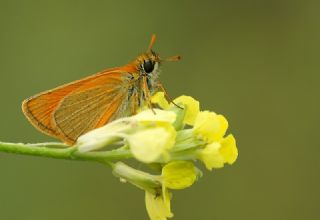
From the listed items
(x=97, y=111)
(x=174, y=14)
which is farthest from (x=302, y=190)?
(x=97, y=111)

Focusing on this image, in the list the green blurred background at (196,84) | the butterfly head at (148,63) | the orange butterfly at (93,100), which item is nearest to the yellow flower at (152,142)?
the orange butterfly at (93,100)

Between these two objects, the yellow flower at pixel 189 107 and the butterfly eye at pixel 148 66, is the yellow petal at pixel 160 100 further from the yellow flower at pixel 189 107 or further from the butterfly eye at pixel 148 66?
the butterfly eye at pixel 148 66

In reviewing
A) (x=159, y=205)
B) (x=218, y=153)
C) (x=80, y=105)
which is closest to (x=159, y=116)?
(x=218, y=153)

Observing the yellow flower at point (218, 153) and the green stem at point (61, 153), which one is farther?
the yellow flower at point (218, 153)

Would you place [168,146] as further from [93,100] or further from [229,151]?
[93,100]

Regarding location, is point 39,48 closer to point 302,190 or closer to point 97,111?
point 302,190

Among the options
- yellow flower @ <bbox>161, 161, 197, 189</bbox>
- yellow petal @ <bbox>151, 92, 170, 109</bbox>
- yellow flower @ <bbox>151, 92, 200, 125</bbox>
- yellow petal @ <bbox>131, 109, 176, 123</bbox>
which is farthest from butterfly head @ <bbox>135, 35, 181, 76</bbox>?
yellow flower @ <bbox>161, 161, 197, 189</bbox>

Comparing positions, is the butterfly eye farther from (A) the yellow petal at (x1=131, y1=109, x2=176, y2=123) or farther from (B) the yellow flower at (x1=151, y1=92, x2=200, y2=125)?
(A) the yellow petal at (x1=131, y1=109, x2=176, y2=123)
